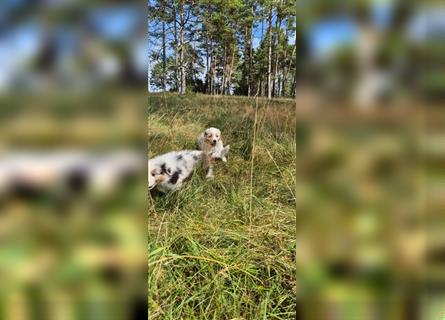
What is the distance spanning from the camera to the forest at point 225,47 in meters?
1.29

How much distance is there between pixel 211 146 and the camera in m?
1.85

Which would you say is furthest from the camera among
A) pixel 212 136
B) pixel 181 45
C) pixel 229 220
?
pixel 212 136

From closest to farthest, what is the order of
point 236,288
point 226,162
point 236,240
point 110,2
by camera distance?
point 110,2 → point 236,288 → point 236,240 → point 226,162

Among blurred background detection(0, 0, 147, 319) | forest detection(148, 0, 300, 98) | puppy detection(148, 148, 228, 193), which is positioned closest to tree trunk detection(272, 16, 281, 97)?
forest detection(148, 0, 300, 98)

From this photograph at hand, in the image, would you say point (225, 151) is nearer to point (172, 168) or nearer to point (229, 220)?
point (172, 168)

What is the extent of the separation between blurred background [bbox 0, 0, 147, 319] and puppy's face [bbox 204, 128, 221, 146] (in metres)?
0.99

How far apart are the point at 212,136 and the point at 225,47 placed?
0.52 m

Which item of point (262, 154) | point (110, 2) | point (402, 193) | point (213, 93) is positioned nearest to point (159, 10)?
point (213, 93)

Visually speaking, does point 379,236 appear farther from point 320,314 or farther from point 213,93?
point 213,93

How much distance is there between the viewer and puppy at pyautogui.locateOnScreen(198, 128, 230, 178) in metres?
1.79

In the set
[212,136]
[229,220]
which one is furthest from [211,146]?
[229,220]

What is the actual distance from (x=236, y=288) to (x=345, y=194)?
594mm

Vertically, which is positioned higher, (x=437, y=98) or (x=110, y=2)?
(x=110, y=2)

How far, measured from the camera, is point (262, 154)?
162 centimetres
